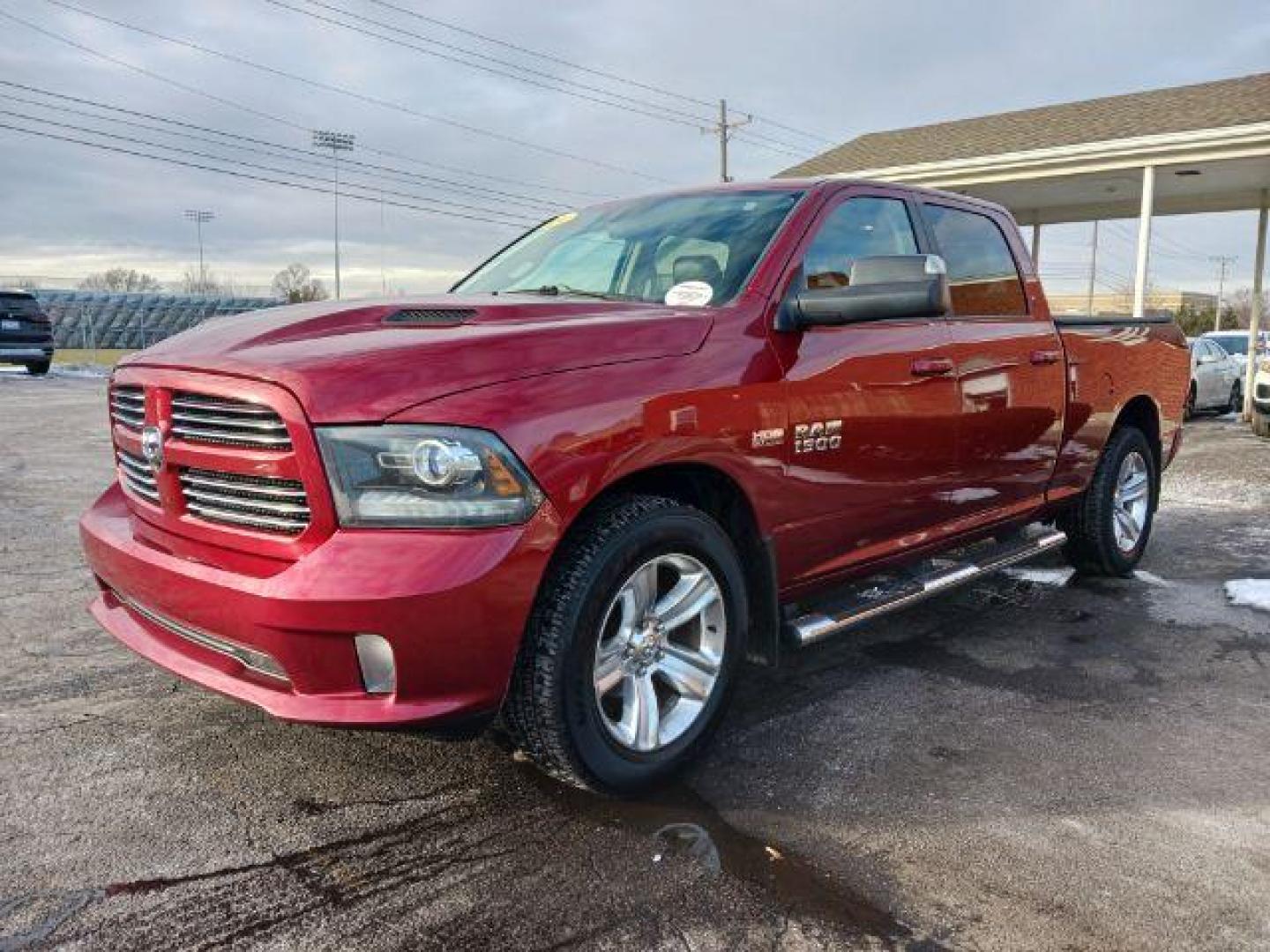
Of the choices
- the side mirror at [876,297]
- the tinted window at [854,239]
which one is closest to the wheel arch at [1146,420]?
the tinted window at [854,239]

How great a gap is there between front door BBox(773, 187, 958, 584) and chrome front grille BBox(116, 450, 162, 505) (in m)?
1.88

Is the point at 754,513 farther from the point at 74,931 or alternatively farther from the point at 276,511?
A: the point at 74,931

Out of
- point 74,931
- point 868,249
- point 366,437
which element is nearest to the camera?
point 74,931

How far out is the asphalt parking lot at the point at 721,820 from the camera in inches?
91.1

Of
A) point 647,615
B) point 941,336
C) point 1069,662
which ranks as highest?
point 941,336

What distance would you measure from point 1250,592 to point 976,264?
233cm

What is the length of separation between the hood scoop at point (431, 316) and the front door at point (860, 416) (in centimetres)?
98

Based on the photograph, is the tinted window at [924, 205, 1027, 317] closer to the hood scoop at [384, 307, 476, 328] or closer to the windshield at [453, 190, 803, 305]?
the windshield at [453, 190, 803, 305]

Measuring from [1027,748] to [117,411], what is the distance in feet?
10.1

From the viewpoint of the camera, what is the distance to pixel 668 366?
290cm

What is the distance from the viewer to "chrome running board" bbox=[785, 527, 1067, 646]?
339cm

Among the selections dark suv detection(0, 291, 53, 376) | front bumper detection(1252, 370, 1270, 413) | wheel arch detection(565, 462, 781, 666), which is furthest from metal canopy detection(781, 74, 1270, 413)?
dark suv detection(0, 291, 53, 376)

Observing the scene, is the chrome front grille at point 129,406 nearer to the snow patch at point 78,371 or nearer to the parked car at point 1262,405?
the parked car at point 1262,405

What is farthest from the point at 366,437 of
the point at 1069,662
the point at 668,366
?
the point at 1069,662
